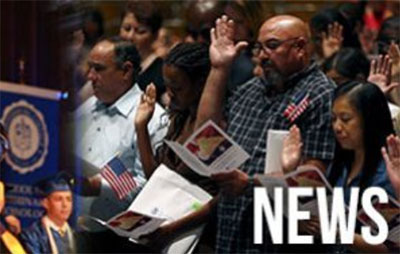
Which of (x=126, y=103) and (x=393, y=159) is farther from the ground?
(x=126, y=103)

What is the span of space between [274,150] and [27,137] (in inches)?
44.4

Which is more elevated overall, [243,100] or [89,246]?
[243,100]

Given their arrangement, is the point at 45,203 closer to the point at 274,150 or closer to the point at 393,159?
the point at 274,150

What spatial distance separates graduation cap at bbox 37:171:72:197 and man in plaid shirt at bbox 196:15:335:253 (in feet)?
2.22

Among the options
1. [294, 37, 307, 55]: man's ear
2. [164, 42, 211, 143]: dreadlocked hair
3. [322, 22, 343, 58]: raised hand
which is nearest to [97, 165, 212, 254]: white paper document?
[164, 42, 211, 143]: dreadlocked hair

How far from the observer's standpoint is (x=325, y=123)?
21.7 feet

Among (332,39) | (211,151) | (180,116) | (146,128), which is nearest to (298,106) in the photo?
(211,151)

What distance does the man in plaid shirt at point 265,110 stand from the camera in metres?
6.61

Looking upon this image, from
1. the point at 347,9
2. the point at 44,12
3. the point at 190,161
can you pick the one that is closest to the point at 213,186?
the point at 190,161

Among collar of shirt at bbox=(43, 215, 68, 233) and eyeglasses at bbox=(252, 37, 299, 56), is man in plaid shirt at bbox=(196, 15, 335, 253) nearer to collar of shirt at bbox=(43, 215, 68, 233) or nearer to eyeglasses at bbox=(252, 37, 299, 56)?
eyeglasses at bbox=(252, 37, 299, 56)

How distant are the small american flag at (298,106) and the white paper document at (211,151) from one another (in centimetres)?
24

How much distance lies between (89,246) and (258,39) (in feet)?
3.56

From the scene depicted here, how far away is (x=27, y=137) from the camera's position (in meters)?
7.14

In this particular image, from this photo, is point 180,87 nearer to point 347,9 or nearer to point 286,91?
point 286,91
